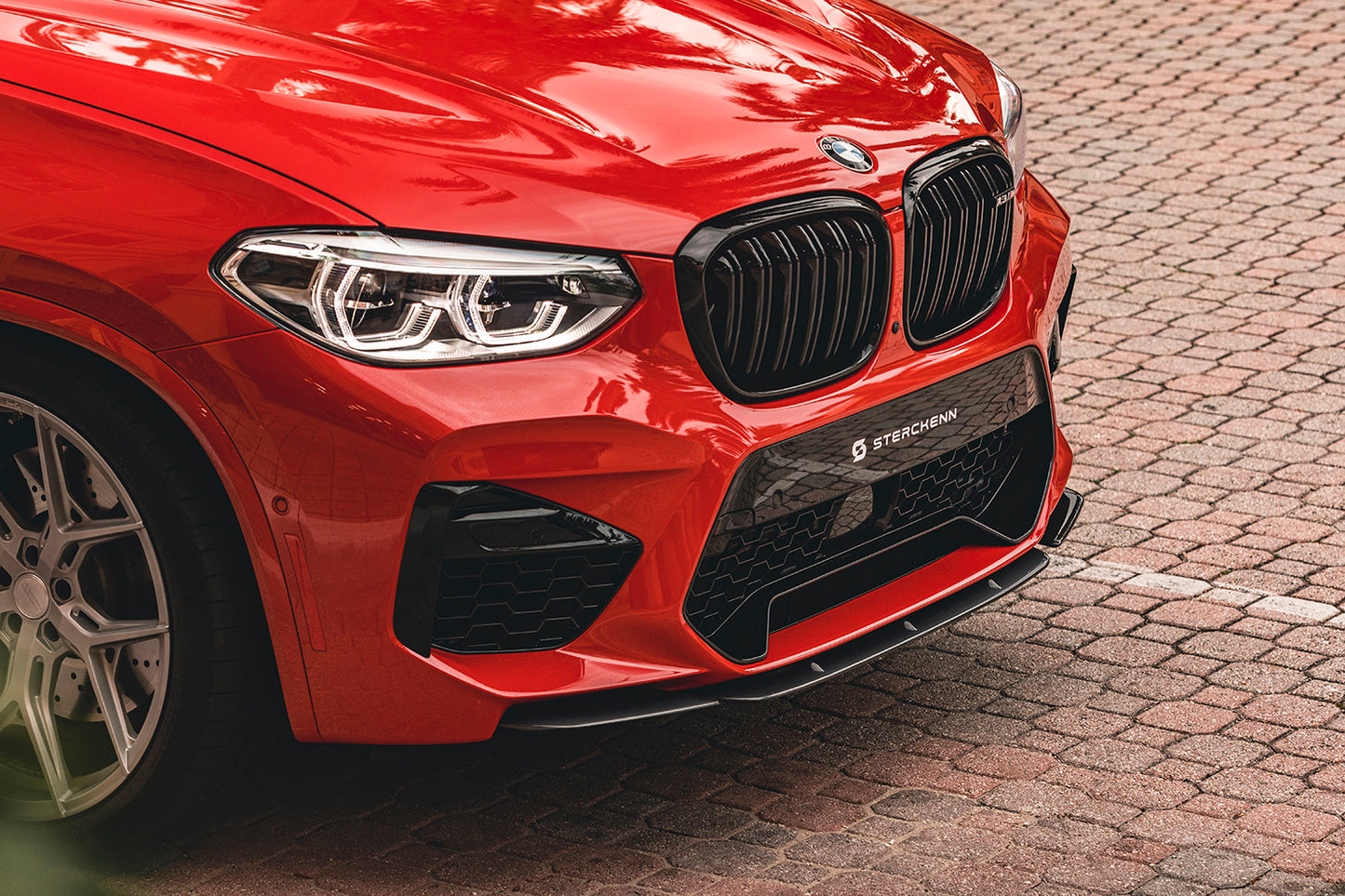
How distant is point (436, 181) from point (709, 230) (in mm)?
502

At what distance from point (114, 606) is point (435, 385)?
0.87m

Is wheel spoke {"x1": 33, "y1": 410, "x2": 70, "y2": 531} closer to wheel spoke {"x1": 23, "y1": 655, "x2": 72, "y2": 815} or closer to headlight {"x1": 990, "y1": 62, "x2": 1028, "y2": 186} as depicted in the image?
wheel spoke {"x1": 23, "y1": 655, "x2": 72, "y2": 815}

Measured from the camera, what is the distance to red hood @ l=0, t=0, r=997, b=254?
3.32 metres

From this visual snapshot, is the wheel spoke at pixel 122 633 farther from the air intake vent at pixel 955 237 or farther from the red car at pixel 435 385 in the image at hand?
the air intake vent at pixel 955 237

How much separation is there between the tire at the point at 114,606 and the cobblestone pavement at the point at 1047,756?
0.25 metres

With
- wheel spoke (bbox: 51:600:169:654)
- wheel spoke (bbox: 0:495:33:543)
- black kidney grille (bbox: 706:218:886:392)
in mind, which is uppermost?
black kidney grille (bbox: 706:218:886:392)

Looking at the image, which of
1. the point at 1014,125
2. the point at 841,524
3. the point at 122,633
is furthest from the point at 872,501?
the point at 122,633

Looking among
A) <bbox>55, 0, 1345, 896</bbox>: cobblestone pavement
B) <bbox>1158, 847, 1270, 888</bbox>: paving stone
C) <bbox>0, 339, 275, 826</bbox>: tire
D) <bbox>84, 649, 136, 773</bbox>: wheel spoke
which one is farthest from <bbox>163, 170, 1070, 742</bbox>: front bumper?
<bbox>1158, 847, 1270, 888</bbox>: paving stone

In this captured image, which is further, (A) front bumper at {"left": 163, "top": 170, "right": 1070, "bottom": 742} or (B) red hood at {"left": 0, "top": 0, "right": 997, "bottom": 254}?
(B) red hood at {"left": 0, "top": 0, "right": 997, "bottom": 254}

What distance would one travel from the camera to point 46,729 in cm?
368

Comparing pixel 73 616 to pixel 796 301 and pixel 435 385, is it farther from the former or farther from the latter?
pixel 796 301

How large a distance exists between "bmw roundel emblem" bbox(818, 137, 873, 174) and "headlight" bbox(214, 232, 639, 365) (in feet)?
2.37

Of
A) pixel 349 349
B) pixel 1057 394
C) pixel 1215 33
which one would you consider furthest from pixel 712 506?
pixel 1215 33

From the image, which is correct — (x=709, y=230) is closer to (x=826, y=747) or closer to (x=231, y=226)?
(x=231, y=226)
